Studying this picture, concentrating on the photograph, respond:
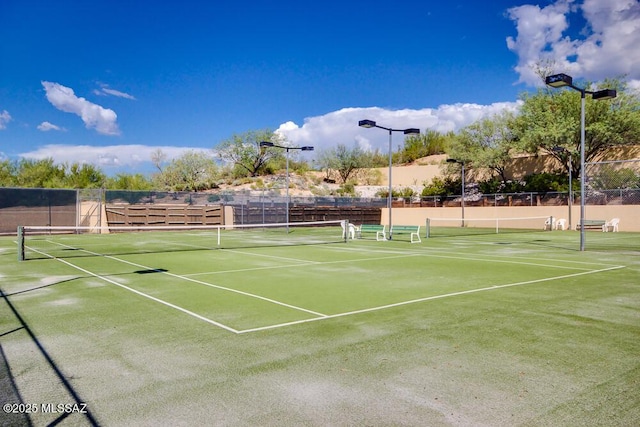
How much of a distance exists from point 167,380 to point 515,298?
6475 mm

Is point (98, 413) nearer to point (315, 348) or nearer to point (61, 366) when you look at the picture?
point (61, 366)

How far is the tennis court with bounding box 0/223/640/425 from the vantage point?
409cm

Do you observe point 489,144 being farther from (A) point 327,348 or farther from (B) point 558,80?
(A) point 327,348

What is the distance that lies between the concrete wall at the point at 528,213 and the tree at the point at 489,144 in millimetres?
8528

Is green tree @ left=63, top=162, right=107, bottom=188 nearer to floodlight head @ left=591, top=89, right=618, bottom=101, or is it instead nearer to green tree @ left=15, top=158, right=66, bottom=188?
green tree @ left=15, top=158, right=66, bottom=188

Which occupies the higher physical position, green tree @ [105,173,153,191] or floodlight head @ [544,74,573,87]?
floodlight head @ [544,74,573,87]

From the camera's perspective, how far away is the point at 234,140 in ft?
270

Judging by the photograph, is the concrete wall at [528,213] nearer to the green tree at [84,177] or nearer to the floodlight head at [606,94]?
the floodlight head at [606,94]

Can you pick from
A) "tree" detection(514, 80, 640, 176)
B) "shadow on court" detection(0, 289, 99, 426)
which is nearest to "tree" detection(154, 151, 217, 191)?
"tree" detection(514, 80, 640, 176)

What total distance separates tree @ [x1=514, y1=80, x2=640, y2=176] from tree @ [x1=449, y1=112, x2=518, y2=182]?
3853 mm

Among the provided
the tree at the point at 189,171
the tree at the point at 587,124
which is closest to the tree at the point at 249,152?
the tree at the point at 189,171

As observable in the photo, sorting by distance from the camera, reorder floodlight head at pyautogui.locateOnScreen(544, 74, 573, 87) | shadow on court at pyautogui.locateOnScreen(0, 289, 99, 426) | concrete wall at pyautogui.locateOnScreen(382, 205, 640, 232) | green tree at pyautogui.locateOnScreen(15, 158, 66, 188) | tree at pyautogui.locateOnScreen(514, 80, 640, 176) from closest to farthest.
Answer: shadow on court at pyautogui.locateOnScreen(0, 289, 99, 426)
floodlight head at pyautogui.locateOnScreen(544, 74, 573, 87)
concrete wall at pyautogui.locateOnScreen(382, 205, 640, 232)
tree at pyautogui.locateOnScreen(514, 80, 640, 176)
green tree at pyautogui.locateOnScreen(15, 158, 66, 188)

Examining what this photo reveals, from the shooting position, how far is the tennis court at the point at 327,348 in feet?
13.4

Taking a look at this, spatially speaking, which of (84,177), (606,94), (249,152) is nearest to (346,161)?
(249,152)
